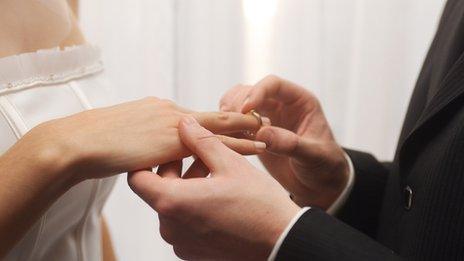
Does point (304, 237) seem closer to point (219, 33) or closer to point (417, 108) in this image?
point (417, 108)

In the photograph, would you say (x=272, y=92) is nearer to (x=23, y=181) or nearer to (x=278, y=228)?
(x=278, y=228)

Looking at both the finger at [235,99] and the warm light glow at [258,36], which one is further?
the warm light glow at [258,36]

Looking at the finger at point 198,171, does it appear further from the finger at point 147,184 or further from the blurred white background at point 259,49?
the blurred white background at point 259,49

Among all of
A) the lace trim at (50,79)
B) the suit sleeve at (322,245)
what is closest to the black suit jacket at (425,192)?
the suit sleeve at (322,245)

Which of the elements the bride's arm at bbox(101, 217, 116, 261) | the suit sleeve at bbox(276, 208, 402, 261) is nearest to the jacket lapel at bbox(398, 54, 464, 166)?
the suit sleeve at bbox(276, 208, 402, 261)

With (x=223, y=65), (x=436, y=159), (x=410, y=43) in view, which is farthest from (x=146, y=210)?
(x=436, y=159)

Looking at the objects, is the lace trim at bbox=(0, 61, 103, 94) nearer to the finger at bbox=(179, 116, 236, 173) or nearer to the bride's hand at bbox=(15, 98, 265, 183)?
the bride's hand at bbox=(15, 98, 265, 183)
